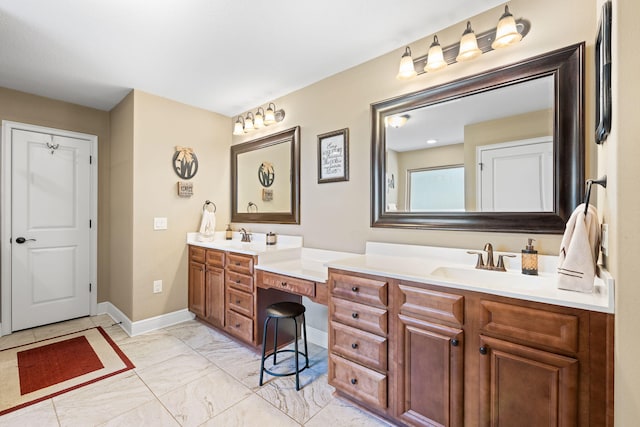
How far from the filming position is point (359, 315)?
5.71ft

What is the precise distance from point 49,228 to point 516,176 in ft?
14.4

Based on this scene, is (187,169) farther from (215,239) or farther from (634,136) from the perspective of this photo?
(634,136)

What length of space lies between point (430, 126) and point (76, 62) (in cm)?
291

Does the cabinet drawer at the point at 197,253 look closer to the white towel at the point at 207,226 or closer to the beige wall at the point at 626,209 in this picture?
the white towel at the point at 207,226

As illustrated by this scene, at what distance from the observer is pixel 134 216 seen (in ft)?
9.54

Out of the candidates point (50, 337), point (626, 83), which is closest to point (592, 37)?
point (626, 83)

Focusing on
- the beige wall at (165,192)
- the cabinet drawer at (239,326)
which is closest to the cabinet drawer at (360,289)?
the cabinet drawer at (239,326)

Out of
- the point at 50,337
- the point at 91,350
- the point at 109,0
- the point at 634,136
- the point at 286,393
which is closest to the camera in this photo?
the point at 634,136

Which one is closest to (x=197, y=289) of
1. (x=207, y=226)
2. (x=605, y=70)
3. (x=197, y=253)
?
(x=197, y=253)

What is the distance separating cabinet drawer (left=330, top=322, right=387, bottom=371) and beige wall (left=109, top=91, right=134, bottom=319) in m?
2.29

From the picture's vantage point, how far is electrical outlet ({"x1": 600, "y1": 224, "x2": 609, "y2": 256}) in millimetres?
1209

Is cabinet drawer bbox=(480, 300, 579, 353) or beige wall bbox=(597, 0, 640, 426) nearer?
beige wall bbox=(597, 0, 640, 426)

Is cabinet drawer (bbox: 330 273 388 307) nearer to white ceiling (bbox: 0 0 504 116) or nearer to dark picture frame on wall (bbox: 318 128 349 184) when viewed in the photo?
dark picture frame on wall (bbox: 318 128 349 184)

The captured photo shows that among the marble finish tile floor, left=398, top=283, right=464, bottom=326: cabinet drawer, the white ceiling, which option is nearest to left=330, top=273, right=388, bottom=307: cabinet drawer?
left=398, top=283, right=464, bottom=326: cabinet drawer
